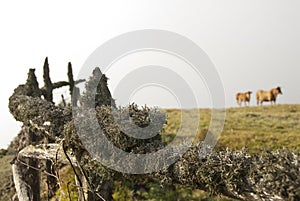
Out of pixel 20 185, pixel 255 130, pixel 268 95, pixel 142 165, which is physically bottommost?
pixel 20 185

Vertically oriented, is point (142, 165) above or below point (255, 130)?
below

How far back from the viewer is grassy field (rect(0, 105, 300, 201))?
1005cm

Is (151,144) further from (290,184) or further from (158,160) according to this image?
(290,184)

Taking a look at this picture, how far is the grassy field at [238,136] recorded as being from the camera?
10.0 m

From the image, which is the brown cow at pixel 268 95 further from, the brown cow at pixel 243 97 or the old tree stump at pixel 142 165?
the old tree stump at pixel 142 165

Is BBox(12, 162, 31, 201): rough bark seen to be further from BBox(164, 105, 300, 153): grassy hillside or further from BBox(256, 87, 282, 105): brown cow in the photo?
BBox(256, 87, 282, 105): brown cow

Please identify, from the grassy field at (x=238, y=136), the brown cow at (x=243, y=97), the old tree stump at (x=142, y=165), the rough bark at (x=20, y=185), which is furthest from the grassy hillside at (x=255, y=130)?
the brown cow at (x=243, y=97)

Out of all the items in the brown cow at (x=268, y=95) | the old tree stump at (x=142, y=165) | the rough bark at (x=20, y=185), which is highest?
the brown cow at (x=268, y=95)

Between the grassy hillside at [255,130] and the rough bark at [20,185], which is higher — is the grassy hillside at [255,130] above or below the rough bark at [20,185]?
above

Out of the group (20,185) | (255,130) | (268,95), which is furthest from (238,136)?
(268,95)

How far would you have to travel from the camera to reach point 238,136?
669 inches

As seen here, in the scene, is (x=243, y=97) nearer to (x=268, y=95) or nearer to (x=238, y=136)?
(x=268, y=95)

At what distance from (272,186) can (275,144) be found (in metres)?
14.7

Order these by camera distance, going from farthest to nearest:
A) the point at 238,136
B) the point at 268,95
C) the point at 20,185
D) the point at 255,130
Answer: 1. the point at 268,95
2. the point at 255,130
3. the point at 238,136
4. the point at 20,185
